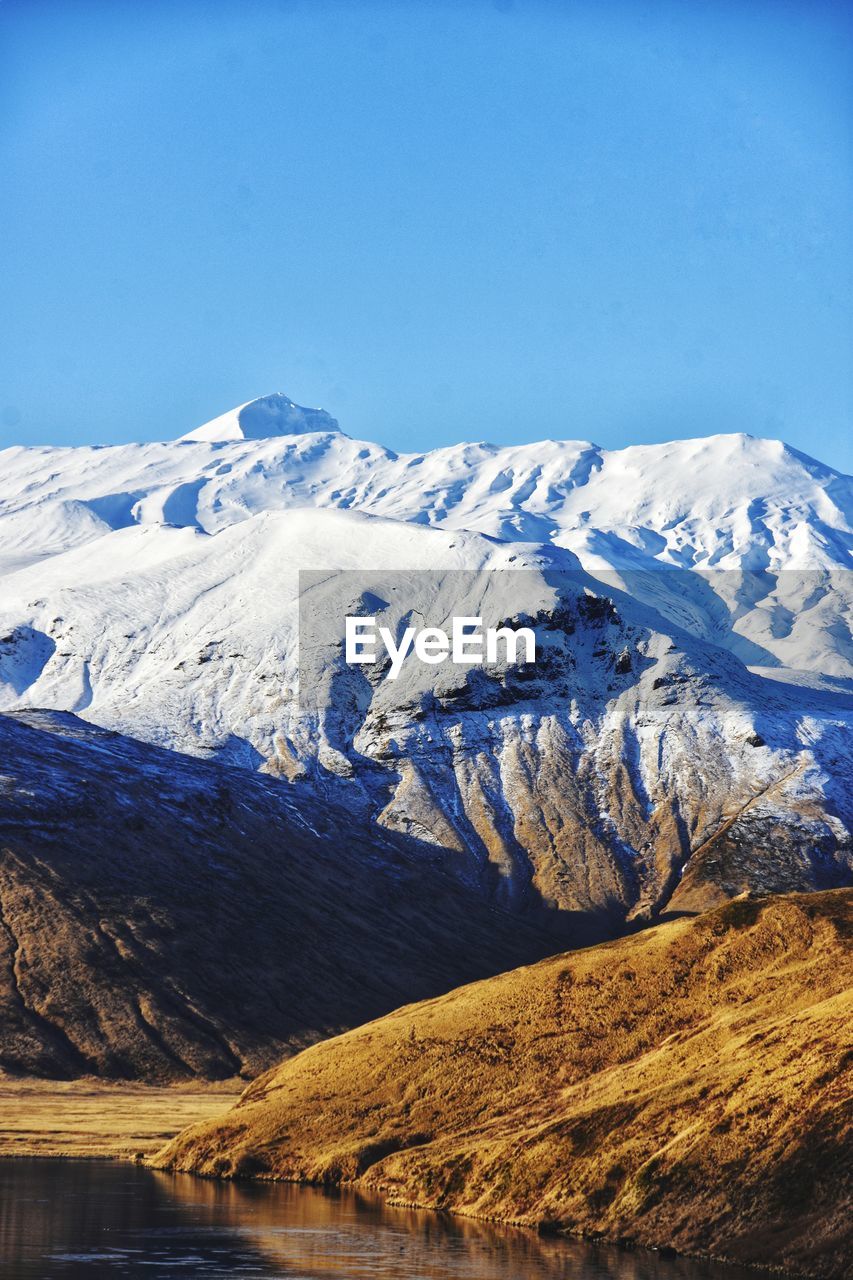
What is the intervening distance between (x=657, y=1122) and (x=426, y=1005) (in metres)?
26.9

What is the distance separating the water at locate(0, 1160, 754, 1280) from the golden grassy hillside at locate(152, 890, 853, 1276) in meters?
2.08

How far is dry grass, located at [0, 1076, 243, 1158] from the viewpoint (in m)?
111

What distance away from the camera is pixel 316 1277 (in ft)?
194

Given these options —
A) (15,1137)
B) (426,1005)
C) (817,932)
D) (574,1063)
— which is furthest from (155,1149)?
(817,932)

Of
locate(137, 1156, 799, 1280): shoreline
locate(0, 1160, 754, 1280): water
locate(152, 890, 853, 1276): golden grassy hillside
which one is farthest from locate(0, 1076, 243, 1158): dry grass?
locate(0, 1160, 754, 1280): water

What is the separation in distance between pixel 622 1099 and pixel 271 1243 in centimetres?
1650

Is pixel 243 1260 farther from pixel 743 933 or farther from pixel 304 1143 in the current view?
pixel 743 933

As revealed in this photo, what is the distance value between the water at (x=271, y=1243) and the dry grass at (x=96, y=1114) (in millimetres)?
28338

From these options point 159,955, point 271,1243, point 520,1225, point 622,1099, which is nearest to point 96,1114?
point 159,955

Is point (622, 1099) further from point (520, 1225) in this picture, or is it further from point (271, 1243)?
point (271, 1243)

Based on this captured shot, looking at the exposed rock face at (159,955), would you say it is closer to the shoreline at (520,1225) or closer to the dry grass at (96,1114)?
the dry grass at (96,1114)

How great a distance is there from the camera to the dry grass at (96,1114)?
11100 cm

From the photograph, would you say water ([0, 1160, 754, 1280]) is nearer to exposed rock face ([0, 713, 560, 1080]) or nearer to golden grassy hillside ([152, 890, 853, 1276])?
golden grassy hillside ([152, 890, 853, 1276])

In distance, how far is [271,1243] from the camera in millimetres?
65875
